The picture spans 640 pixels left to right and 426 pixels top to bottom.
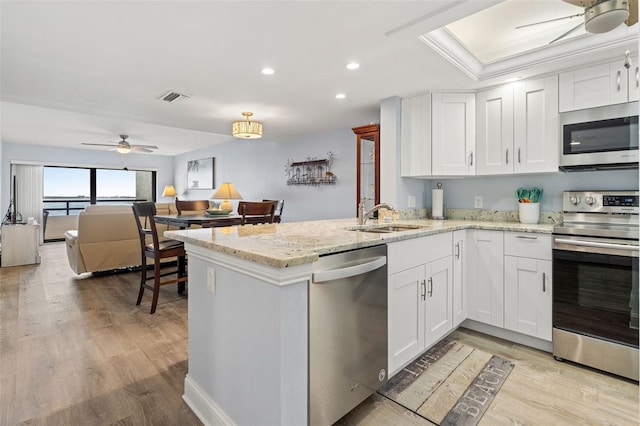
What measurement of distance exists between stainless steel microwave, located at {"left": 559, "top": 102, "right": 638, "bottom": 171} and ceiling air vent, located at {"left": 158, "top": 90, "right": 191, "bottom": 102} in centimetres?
334

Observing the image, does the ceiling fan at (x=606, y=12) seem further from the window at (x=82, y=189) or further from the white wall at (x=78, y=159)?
the window at (x=82, y=189)

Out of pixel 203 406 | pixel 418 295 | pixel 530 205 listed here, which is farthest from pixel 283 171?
pixel 203 406

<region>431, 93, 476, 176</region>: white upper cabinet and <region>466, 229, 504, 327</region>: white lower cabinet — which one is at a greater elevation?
<region>431, 93, 476, 176</region>: white upper cabinet

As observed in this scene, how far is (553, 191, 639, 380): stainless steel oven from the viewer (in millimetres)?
1937

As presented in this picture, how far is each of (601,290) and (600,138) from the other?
1055mm

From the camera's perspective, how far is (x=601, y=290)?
2023 mm

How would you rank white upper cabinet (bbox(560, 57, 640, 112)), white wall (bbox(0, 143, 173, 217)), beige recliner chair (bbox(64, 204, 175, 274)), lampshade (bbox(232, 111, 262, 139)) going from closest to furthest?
white upper cabinet (bbox(560, 57, 640, 112)), lampshade (bbox(232, 111, 262, 139)), beige recliner chair (bbox(64, 204, 175, 274)), white wall (bbox(0, 143, 173, 217))

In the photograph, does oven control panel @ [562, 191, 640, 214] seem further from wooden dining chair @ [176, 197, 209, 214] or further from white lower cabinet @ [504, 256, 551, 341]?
wooden dining chair @ [176, 197, 209, 214]

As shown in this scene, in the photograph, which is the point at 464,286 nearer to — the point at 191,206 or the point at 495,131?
the point at 495,131

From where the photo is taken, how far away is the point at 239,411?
1.42m

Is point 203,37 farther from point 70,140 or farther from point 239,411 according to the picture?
point 70,140

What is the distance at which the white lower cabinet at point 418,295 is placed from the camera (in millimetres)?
1845

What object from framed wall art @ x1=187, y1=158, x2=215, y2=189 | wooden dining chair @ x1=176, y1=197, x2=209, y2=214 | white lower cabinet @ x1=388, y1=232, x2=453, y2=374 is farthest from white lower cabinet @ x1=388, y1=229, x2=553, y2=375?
framed wall art @ x1=187, y1=158, x2=215, y2=189

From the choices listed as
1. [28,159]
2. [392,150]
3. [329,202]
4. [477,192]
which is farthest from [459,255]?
[28,159]
